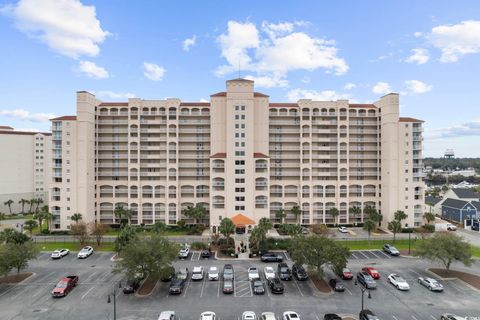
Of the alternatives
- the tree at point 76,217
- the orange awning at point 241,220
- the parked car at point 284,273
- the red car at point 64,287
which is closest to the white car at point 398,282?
the parked car at point 284,273

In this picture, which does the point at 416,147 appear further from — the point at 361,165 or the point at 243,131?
the point at 243,131

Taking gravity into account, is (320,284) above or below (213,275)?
below

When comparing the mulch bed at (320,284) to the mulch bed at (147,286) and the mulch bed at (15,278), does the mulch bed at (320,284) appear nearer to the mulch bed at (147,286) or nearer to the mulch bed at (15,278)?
the mulch bed at (147,286)

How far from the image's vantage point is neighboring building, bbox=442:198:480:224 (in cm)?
8381

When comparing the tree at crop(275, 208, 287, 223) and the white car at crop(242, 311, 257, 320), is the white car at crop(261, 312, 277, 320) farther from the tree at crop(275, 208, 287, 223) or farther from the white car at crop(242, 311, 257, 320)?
the tree at crop(275, 208, 287, 223)

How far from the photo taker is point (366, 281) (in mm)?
39438

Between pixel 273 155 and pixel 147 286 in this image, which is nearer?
pixel 147 286

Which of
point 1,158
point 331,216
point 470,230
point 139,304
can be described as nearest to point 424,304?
point 139,304

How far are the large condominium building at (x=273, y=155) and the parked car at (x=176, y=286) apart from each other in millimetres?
37913

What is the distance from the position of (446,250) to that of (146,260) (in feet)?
133

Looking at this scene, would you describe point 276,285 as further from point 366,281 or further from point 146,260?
point 146,260

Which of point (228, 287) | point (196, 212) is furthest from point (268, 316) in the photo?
point (196, 212)

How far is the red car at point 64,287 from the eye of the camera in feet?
122

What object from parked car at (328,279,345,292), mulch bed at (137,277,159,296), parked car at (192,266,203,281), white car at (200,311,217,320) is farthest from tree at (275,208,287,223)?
white car at (200,311,217,320)
